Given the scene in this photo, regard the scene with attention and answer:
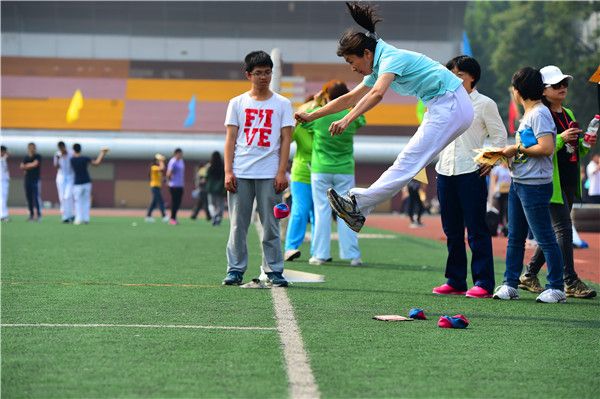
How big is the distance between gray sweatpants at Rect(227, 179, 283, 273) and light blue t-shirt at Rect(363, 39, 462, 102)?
1933 millimetres

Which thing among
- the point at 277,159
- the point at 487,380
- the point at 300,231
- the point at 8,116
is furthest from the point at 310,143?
the point at 8,116

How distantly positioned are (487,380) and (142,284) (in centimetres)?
503

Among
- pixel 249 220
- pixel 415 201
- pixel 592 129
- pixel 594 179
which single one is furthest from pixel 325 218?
pixel 415 201

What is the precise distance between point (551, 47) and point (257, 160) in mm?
56739

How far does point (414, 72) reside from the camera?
7938mm

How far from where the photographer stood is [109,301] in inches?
324

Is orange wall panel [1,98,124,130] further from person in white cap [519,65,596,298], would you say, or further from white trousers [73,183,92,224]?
person in white cap [519,65,596,298]

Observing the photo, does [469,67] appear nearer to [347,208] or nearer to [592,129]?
[592,129]

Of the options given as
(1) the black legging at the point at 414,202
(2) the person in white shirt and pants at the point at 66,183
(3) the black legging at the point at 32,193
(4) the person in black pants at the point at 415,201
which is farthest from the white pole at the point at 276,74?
(3) the black legging at the point at 32,193

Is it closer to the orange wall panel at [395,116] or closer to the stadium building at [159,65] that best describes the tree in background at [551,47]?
the stadium building at [159,65]

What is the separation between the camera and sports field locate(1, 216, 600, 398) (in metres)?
4.97

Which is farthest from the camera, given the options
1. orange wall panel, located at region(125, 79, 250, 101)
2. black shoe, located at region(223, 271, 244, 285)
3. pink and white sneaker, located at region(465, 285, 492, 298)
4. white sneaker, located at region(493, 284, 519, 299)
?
orange wall panel, located at region(125, 79, 250, 101)

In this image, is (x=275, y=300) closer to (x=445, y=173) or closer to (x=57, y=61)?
(x=445, y=173)

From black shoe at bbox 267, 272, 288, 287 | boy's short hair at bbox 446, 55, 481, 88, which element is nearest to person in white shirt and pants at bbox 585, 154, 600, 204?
boy's short hair at bbox 446, 55, 481, 88
